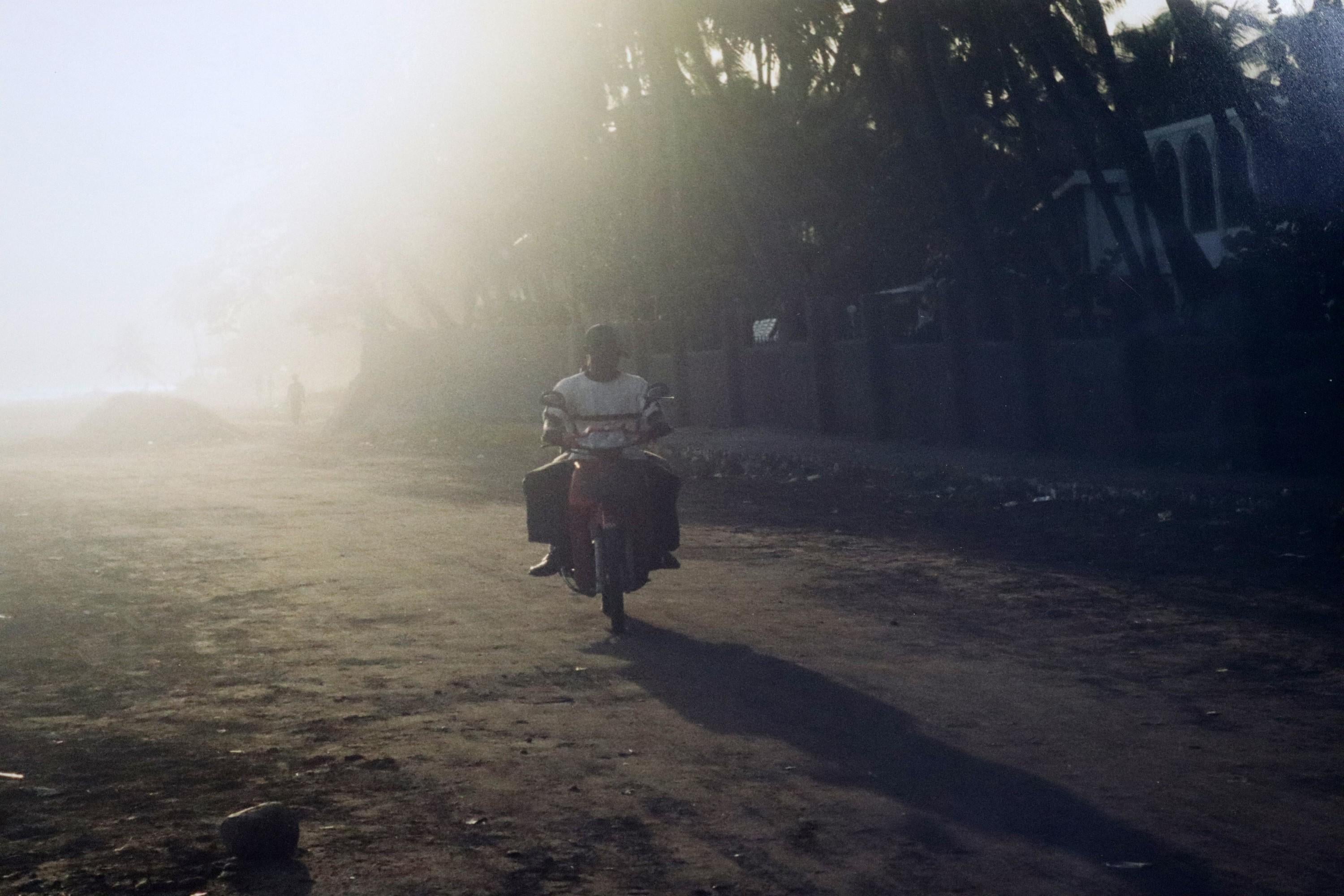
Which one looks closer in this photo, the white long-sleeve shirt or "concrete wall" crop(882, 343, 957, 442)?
the white long-sleeve shirt

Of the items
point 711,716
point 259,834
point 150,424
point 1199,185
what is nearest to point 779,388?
point 1199,185

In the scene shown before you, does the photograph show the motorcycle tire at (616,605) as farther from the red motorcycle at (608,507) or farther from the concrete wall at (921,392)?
the concrete wall at (921,392)

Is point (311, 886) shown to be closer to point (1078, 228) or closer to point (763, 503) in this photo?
point (763, 503)

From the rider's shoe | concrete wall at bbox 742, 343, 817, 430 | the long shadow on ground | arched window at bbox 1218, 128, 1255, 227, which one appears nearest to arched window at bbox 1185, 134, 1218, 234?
arched window at bbox 1218, 128, 1255, 227

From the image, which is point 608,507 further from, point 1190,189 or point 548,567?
point 1190,189

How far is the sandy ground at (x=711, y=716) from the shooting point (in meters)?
4.95

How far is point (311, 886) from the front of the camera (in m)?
4.73

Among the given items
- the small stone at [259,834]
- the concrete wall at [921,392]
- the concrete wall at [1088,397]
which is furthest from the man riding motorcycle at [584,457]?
the concrete wall at [921,392]

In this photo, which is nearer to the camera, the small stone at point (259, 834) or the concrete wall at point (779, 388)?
the small stone at point (259, 834)

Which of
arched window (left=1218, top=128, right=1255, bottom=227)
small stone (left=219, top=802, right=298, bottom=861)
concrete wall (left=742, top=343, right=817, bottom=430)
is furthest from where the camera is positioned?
arched window (left=1218, top=128, right=1255, bottom=227)

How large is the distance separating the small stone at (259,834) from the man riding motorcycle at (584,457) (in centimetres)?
468

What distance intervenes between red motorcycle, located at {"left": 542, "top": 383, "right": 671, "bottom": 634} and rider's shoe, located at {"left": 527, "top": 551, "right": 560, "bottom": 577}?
102mm

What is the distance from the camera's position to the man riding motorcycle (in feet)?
31.4

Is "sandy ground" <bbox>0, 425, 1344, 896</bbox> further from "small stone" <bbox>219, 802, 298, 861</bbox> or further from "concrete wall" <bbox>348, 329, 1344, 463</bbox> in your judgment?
"concrete wall" <bbox>348, 329, 1344, 463</bbox>
